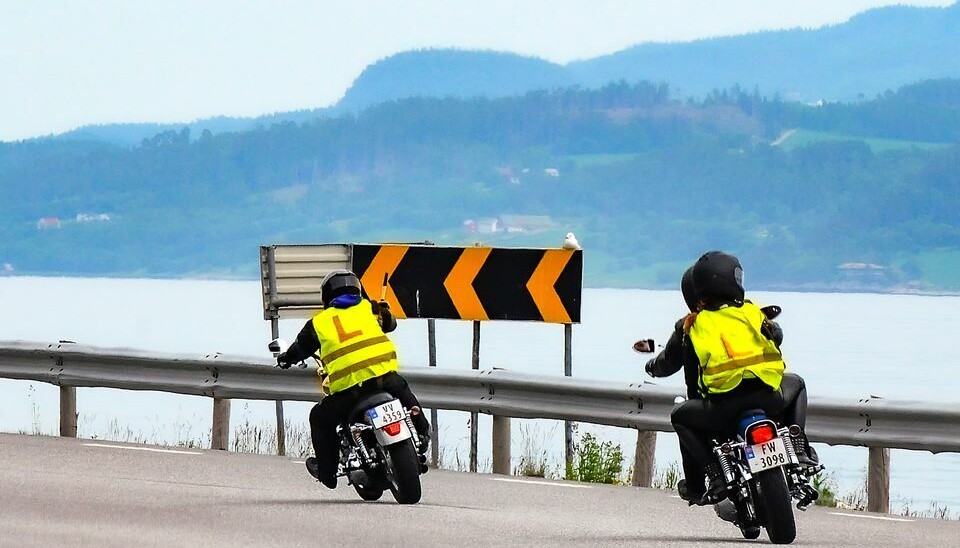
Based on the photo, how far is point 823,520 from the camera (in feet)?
38.9

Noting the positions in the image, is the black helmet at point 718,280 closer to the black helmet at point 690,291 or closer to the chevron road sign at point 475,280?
the black helmet at point 690,291

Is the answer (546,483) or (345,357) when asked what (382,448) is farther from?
(546,483)

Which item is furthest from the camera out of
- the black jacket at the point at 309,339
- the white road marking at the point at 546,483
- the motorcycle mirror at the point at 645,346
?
the white road marking at the point at 546,483

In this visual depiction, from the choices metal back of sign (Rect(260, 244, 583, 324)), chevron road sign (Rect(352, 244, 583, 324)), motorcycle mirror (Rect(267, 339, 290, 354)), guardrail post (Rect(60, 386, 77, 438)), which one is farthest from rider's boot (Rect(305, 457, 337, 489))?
guardrail post (Rect(60, 386, 77, 438))

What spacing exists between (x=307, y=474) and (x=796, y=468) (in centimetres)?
494

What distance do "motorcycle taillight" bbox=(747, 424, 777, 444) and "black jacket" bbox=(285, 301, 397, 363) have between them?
303 centimetres

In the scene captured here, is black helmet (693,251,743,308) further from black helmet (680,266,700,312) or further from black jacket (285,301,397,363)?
black jacket (285,301,397,363)

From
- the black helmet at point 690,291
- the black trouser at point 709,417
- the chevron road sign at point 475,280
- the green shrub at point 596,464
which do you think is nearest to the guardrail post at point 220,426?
the chevron road sign at point 475,280

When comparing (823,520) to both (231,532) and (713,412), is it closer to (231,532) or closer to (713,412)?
(713,412)

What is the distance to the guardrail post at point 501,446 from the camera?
1479 centimetres

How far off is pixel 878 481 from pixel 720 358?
361 cm

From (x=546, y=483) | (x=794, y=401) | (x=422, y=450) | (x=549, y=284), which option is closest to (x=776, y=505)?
(x=794, y=401)

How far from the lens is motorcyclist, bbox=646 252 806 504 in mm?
9867

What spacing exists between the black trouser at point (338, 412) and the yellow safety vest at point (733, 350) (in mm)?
2232
